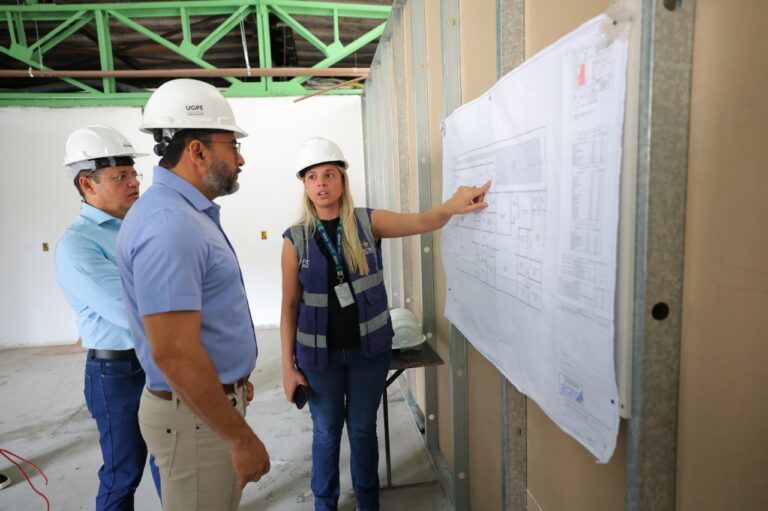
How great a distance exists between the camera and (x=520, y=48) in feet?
3.49

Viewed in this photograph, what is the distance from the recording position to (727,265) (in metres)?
0.59

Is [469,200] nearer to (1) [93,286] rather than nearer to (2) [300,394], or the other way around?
(2) [300,394]

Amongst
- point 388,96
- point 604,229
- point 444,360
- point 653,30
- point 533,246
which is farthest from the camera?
point 388,96

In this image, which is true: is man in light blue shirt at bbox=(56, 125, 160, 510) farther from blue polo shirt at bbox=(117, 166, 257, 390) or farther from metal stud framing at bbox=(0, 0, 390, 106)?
metal stud framing at bbox=(0, 0, 390, 106)

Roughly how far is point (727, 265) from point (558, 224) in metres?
0.29

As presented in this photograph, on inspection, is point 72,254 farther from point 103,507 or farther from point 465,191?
point 465,191

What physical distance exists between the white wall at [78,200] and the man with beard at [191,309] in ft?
11.7

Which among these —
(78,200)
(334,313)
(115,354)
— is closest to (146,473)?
(115,354)

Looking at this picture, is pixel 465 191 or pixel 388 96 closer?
pixel 465 191

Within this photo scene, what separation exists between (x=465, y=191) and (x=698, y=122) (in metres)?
0.70

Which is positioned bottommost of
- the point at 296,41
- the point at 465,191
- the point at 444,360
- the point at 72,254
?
the point at 444,360

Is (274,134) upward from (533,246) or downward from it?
upward

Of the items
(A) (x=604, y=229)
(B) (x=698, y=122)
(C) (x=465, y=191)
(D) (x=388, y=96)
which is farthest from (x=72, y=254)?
(D) (x=388, y=96)

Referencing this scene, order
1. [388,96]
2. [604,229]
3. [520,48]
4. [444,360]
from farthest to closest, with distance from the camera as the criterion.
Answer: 1. [388,96]
2. [444,360]
3. [520,48]
4. [604,229]
